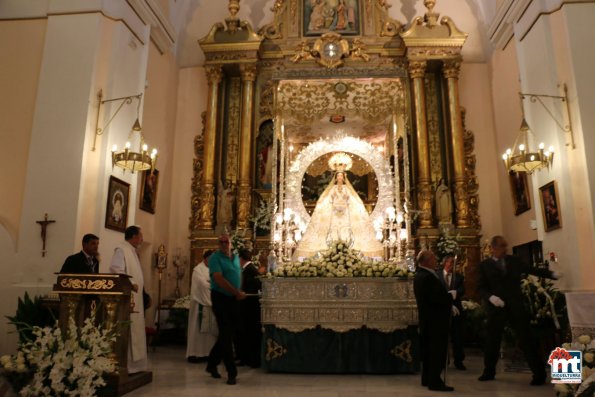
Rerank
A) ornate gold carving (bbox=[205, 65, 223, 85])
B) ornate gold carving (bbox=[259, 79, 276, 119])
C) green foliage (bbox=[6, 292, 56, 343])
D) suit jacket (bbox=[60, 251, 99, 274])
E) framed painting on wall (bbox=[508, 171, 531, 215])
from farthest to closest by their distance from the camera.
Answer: ornate gold carving (bbox=[259, 79, 276, 119]) < ornate gold carving (bbox=[205, 65, 223, 85]) < framed painting on wall (bbox=[508, 171, 531, 215]) < green foliage (bbox=[6, 292, 56, 343]) < suit jacket (bbox=[60, 251, 99, 274])

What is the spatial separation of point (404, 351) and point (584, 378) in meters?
2.82

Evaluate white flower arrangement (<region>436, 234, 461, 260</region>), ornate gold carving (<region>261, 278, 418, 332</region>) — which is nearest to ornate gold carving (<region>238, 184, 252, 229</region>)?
white flower arrangement (<region>436, 234, 461, 260</region>)

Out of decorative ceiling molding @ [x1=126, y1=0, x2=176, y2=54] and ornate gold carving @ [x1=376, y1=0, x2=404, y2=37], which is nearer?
decorative ceiling molding @ [x1=126, y1=0, x2=176, y2=54]

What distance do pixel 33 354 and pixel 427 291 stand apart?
Answer: 3.58 meters

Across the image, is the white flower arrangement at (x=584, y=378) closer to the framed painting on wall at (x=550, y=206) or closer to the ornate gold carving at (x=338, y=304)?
the ornate gold carving at (x=338, y=304)

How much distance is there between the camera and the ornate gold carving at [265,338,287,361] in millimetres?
5875

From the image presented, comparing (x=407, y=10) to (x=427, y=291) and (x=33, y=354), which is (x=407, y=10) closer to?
(x=427, y=291)

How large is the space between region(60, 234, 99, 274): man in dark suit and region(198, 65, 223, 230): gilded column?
209 inches

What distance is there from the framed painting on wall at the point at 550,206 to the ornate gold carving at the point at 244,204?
5922mm

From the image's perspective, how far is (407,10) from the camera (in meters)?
12.1

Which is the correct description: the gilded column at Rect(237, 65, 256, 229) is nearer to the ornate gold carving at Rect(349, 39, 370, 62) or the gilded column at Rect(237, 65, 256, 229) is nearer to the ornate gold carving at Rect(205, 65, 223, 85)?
the ornate gold carving at Rect(205, 65, 223, 85)

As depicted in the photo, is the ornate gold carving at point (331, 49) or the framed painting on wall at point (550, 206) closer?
the framed painting on wall at point (550, 206)

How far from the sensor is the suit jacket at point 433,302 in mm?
4958

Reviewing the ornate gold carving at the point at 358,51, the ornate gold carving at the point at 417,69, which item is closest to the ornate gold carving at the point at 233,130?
the ornate gold carving at the point at 358,51
